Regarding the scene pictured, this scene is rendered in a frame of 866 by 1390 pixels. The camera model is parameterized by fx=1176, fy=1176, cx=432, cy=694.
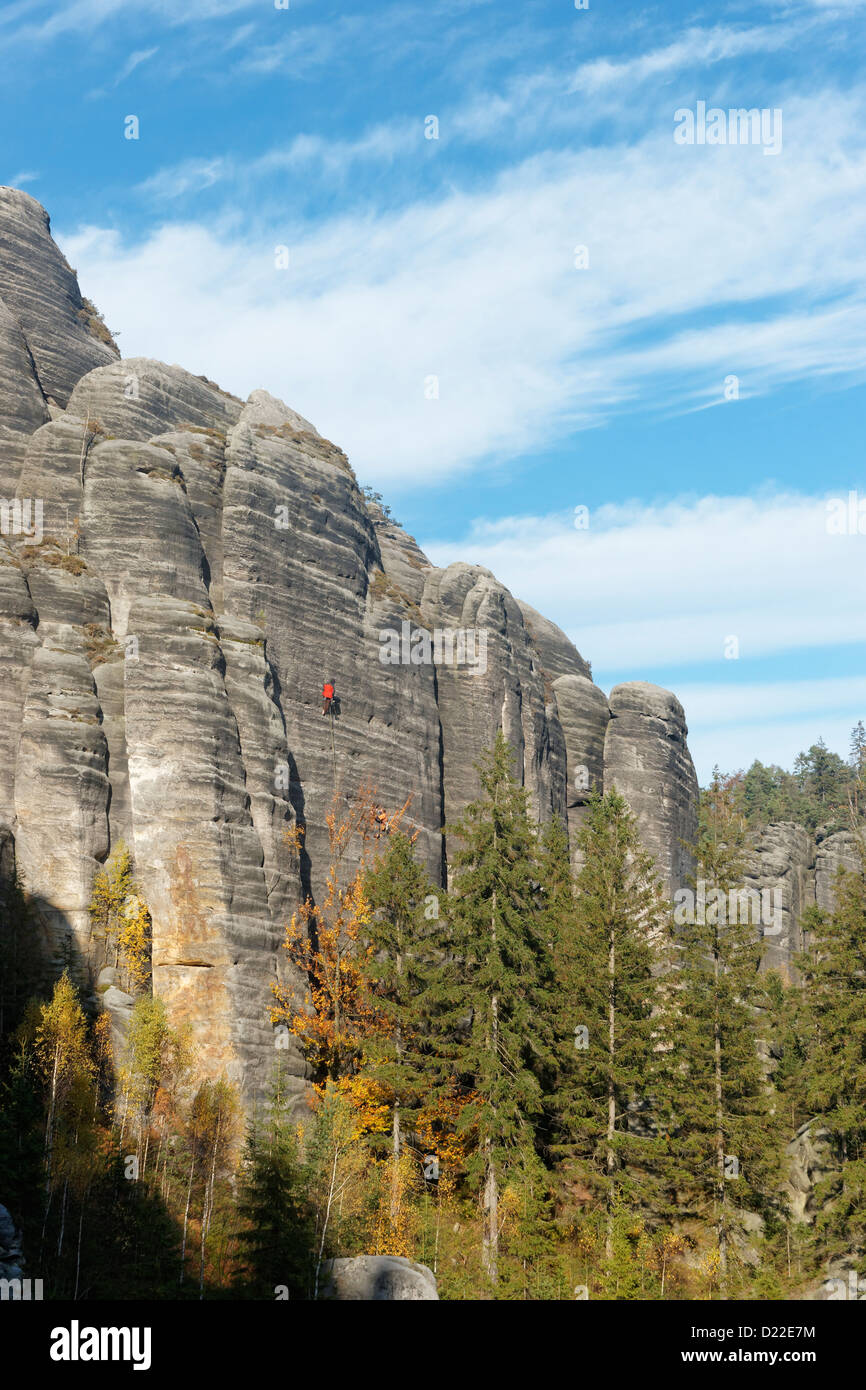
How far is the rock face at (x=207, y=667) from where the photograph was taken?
1628 inches

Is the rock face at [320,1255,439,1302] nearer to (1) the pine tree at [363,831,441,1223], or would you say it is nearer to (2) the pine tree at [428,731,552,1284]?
(2) the pine tree at [428,731,552,1284]

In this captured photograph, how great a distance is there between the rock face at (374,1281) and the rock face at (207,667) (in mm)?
12822

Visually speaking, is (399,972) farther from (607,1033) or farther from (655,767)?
(655,767)

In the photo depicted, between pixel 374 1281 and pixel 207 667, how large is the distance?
25.0 m

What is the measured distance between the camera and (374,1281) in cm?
2670

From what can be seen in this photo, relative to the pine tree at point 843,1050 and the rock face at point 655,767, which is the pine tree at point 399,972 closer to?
the pine tree at point 843,1050

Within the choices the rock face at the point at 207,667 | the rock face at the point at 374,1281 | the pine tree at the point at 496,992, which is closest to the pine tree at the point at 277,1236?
the rock face at the point at 374,1281

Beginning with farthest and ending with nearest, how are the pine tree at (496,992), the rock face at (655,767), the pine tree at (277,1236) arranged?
the rock face at (655,767) → the pine tree at (496,992) → the pine tree at (277,1236)

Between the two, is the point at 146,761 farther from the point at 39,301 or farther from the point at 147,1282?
the point at 39,301

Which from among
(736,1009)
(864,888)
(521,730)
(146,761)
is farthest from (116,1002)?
(521,730)

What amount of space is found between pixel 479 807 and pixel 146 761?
1235cm

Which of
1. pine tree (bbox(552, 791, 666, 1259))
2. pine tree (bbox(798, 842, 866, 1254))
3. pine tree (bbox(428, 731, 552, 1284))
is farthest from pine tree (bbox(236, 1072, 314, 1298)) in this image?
pine tree (bbox(798, 842, 866, 1254))

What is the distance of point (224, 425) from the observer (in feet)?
197

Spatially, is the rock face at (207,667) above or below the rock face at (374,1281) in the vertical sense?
above
